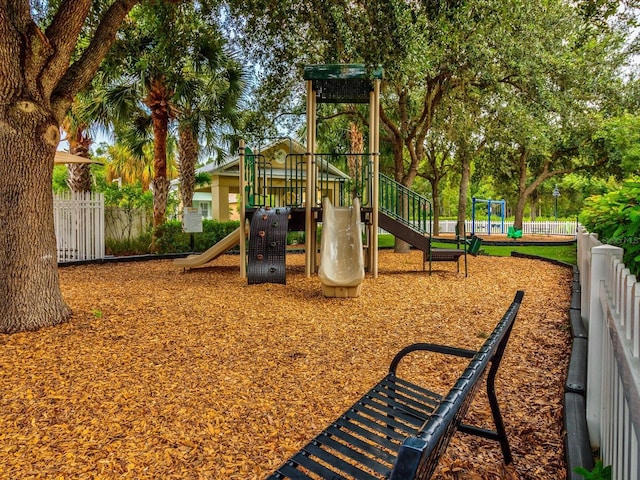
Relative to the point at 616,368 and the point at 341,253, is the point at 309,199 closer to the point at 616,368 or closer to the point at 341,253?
the point at 341,253

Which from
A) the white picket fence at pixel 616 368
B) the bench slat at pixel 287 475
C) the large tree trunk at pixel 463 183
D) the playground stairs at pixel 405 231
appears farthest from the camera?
the large tree trunk at pixel 463 183

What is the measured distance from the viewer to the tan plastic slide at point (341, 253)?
22.3ft

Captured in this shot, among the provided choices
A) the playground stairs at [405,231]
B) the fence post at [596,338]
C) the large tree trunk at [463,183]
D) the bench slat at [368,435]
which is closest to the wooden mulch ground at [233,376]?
the fence post at [596,338]

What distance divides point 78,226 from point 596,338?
1176cm

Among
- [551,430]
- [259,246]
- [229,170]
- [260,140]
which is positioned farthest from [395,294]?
[229,170]

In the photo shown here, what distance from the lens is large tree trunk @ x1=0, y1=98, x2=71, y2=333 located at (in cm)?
466

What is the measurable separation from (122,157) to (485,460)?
92.6 feet

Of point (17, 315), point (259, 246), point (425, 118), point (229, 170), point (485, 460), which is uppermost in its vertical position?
point (425, 118)

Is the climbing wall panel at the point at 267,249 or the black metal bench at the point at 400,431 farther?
the climbing wall panel at the point at 267,249

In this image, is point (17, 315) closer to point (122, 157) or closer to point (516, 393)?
point (516, 393)

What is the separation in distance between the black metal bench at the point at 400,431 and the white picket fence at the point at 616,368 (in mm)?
452

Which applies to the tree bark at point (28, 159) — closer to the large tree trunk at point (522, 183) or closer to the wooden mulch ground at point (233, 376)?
the wooden mulch ground at point (233, 376)

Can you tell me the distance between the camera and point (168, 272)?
9.71 meters

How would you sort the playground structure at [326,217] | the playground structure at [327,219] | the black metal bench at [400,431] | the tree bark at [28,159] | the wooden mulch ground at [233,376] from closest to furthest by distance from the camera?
the black metal bench at [400,431] < the wooden mulch ground at [233,376] < the tree bark at [28,159] < the playground structure at [326,217] < the playground structure at [327,219]
